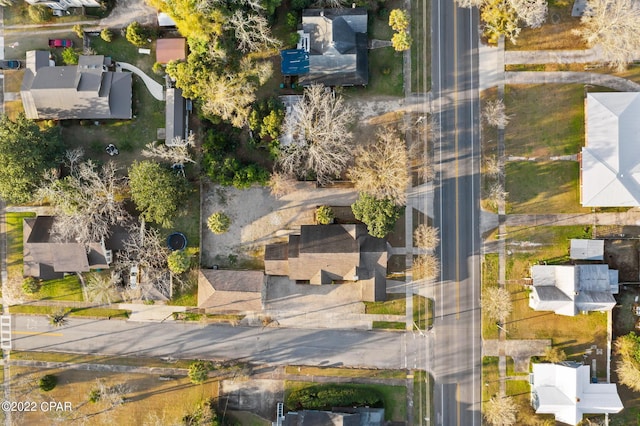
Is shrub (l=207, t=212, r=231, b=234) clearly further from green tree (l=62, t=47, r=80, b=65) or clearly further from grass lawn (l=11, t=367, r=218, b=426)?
green tree (l=62, t=47, r=80, b=65)

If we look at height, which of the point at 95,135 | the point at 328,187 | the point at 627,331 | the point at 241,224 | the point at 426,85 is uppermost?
the point at 426,85

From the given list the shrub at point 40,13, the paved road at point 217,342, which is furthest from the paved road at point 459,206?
the shrub at point 40,13

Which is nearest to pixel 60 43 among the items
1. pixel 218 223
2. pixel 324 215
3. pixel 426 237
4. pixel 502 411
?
pixel 218 223

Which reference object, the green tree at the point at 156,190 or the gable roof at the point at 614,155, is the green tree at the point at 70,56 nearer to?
the green tree at the point at 156,190

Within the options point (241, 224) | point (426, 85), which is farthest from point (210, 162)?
point (426, 85)

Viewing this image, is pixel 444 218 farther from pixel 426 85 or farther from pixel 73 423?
pixel 73 423
